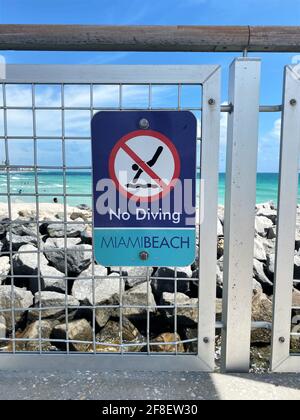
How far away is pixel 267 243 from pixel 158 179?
365 centimetres

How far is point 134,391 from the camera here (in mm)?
1862

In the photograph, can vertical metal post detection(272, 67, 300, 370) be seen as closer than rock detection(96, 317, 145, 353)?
Yes

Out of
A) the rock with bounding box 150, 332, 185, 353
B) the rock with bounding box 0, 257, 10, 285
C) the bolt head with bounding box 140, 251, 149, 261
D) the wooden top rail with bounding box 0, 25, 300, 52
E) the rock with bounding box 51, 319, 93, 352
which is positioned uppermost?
the wooden top rail with bounding box 0, 25, 300, 52

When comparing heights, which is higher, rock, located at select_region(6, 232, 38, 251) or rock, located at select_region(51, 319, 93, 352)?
rock, located at select_region(6, 232, 38, 251)

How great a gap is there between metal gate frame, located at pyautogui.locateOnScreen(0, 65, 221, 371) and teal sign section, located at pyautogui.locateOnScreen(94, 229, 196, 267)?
100 millimetres

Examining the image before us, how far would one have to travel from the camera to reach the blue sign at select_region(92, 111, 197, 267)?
5.99 ft

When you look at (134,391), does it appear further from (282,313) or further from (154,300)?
(154,300)

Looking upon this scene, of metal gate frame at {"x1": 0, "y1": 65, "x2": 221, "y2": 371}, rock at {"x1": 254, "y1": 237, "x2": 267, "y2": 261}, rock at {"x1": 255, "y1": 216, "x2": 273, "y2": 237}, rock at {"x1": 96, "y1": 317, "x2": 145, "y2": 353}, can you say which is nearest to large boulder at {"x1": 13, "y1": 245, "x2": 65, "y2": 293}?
rock at {"x1": 96, "y1": 317, "x2": 145, "y2": 353}

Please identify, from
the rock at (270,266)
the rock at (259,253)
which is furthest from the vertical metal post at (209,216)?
the rock at (259,253)

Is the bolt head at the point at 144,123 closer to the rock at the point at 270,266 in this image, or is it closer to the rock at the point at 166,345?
the rock at the point at 166,345

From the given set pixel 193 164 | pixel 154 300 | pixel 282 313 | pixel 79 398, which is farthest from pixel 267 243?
pixel 79 398

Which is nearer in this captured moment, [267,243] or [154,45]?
[154,45]

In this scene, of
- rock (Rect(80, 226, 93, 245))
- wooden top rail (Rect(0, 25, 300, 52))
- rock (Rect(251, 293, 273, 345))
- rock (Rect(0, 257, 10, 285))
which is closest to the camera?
wooden top rail (Rect(0, 25, 300, 52))

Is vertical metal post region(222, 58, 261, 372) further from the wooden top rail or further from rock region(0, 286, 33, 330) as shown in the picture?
rock region(0, 286, 33, 330)
